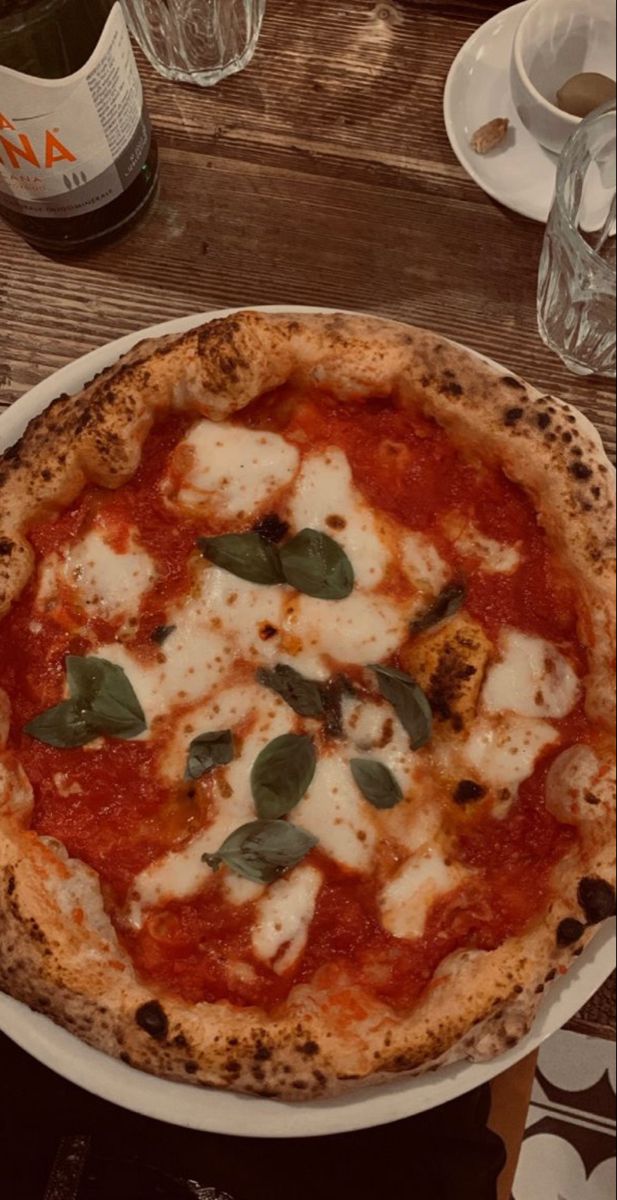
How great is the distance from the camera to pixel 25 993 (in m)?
1.16

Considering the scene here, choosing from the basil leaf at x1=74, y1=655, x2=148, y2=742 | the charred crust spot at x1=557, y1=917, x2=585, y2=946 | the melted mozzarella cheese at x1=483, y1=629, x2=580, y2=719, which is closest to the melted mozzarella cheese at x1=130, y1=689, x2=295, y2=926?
the basil leaf at x1=74, y1=655, x2=148, y2=742

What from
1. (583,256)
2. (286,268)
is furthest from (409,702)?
(286,268)

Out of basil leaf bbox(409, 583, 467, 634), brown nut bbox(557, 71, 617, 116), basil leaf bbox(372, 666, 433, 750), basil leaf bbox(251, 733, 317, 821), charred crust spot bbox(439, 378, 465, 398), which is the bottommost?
basil leaf bbox(251, 733, 317, 821)

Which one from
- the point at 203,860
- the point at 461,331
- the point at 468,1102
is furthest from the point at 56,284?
the point at 468,1102

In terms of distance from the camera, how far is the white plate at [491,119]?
→ 1.58m

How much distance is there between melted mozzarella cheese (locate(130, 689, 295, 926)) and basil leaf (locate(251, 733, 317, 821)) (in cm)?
2

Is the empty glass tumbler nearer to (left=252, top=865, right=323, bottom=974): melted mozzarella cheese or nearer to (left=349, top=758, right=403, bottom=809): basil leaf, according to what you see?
(left=349, top=758, right=403, bottom=809): basil leaf

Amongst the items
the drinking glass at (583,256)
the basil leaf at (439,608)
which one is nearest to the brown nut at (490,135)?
the drinking glass at (583,256)

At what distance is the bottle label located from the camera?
48.4 inches

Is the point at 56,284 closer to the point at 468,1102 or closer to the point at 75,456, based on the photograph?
the point at 75,456

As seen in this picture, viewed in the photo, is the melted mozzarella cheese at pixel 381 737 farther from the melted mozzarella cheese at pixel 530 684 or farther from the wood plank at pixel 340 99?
the wood plank at pixel 340 99

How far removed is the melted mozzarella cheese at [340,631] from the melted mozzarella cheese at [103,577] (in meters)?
0.18

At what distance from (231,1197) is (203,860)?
1.55 feet

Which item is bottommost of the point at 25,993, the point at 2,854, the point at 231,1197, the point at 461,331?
the point at 231,1197
